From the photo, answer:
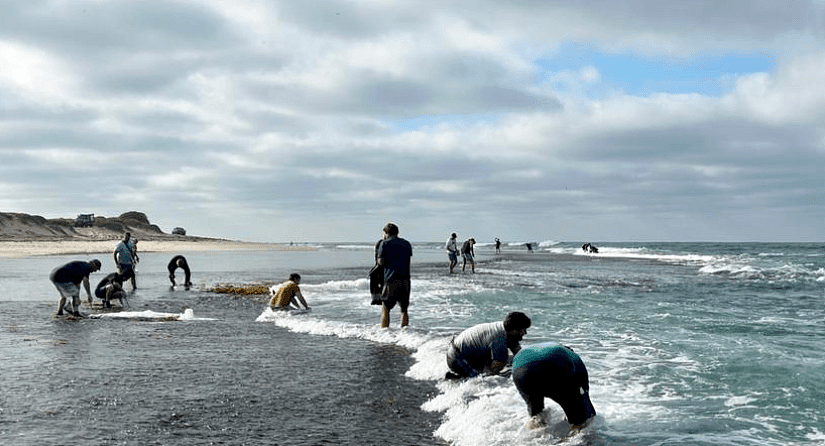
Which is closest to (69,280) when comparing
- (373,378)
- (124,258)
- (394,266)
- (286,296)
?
Result: (286,296)

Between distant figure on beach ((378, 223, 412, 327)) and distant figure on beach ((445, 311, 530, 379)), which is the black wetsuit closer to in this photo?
distant figure on beach ((378, 223, 412, 327))

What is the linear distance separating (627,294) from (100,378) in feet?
61.7

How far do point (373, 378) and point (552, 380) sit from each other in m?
3.38

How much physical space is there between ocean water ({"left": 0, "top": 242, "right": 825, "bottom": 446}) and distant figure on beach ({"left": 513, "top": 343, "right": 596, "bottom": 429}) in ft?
0.69

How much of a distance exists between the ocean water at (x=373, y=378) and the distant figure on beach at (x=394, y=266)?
708mm

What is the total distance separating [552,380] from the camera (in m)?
6.30

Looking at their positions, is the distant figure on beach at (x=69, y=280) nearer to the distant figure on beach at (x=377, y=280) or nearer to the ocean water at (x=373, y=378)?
the ocean water at (x=373, y=378)

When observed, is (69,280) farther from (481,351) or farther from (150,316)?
(481,351)

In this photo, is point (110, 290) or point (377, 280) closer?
point (377, 280)

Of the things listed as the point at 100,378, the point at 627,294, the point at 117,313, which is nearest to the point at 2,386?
the point at 100,378

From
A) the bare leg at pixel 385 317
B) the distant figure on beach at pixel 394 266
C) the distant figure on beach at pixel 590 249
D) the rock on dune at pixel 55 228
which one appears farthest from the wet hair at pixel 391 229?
the rock on dune at pixel 55 228

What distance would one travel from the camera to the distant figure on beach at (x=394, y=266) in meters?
13.3

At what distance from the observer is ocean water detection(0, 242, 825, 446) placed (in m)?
6.59

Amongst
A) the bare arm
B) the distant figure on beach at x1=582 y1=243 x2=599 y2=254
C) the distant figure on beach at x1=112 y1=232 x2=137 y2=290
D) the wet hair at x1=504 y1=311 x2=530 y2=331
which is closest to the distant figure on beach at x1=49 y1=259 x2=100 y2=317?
the distant figure on beach at x1=112 y1=232 x2=137 y2=290
